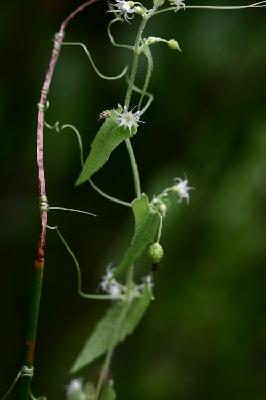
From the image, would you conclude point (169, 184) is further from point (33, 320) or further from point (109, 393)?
point (33, 320)

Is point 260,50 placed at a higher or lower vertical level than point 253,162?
higher

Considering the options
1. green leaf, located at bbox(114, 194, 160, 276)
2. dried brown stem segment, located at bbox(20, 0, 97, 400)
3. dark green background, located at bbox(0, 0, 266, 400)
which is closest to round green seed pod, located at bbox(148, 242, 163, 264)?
green leaf, located at bbox(114, 194, 160, 276)

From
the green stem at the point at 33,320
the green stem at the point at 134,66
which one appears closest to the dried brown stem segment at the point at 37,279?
the green stem at the point at 33,320

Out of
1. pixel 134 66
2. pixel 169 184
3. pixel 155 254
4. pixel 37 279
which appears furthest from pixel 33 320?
pixel 169 184

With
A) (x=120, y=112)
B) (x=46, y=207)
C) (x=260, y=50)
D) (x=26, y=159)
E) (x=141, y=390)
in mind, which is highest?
(x=260, y=50)

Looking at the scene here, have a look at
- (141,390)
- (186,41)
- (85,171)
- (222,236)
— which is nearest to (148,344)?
(141,390)

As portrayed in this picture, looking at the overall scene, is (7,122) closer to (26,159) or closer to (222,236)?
(26,159)
